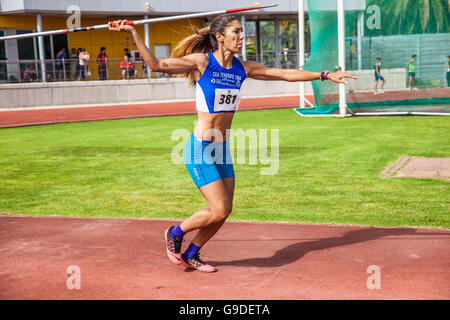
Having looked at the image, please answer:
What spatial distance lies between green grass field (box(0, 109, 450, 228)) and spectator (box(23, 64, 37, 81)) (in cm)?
1295

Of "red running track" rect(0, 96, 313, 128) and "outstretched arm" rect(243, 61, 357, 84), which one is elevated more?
"outstretched arm" rect(243, 61, 357, 84)

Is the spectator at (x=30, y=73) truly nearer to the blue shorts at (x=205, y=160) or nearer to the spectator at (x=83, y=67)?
the spectator at (x=83, y=67)

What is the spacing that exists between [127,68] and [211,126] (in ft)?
87.7

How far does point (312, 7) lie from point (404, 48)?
3553 millimetres

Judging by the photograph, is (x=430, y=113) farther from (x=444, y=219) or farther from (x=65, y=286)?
(x=65, y=286)

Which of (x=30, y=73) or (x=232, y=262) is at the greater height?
(x=30, y=73)

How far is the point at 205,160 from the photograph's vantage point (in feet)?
16.5

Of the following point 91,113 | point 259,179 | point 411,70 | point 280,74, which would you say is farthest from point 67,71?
point 280,74

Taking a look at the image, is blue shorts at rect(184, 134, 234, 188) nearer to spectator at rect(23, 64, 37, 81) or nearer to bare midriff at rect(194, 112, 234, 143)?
bare midriff at rect(194, 112, 234, 143)

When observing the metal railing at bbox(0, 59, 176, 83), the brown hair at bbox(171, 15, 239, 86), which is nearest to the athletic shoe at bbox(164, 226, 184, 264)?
the brown hair at bbox(171, 15, 239, 86)

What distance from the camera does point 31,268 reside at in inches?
210

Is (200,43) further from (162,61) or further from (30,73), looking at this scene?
(30,73)

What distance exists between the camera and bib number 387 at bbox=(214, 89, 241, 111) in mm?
5004
